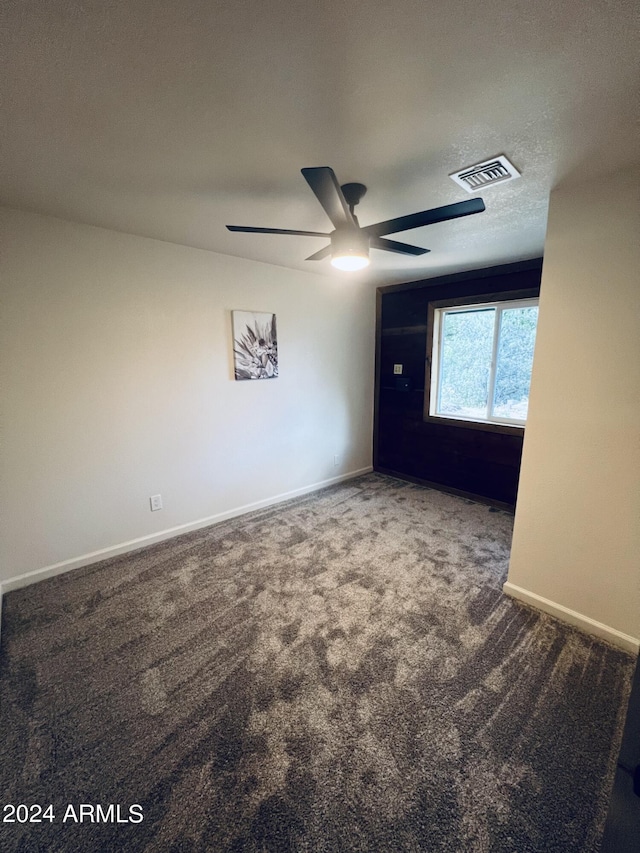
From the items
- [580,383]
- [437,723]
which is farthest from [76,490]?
[580,383]

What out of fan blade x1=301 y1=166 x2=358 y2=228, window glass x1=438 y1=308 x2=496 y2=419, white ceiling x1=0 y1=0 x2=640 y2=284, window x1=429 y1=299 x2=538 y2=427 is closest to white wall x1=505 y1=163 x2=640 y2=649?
white ceiling x1=0 y1=0 x2=640 y2=284

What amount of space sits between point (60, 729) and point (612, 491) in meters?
2.73

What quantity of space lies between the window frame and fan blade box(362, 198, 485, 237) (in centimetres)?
193

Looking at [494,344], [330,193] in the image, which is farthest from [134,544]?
[494,344]

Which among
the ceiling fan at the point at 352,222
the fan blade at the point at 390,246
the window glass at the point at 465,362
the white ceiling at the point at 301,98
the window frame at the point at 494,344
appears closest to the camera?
the white ceiling at the point at 301,98

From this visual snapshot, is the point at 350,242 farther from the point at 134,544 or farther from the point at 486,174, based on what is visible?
the point at 134,544

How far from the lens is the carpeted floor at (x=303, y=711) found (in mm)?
1080

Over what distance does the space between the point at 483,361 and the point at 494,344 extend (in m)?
0.19

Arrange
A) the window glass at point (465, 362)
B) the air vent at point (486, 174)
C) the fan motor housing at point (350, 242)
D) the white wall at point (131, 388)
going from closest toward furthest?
1. the air vent at point (486, 174)
2. the fan motor housing at point (350, 242)
3. the white wall at point (131, 388)
4. the window glass at point (465, 362)

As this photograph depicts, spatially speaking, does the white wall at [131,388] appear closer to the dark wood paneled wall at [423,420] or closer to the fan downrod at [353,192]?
the dark wood paneled wall at [423,420]

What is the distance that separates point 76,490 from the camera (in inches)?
93.2

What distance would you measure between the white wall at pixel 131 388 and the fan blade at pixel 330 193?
5.20ft

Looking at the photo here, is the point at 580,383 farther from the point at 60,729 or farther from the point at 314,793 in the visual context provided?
the point at 60,729

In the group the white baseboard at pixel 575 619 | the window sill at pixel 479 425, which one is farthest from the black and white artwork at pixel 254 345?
the white baseboard at pixel 575 619
